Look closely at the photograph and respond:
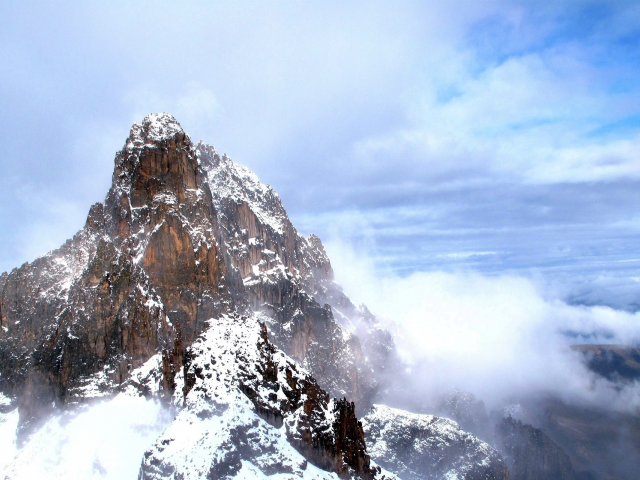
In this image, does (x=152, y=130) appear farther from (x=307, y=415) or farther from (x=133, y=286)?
(x=307, y=415)

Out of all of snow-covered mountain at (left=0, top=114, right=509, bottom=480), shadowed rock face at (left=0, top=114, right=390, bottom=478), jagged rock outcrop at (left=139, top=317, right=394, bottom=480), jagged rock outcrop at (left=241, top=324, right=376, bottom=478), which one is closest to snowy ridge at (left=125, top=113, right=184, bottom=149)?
shadowed rock face at (left=0, top=114, right=390, bottom=478)

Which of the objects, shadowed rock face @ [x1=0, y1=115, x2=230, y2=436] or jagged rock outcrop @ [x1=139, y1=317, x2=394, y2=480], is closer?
jagged rock outcrop @ [x1=139, y1=317, x2=394, y2=480]

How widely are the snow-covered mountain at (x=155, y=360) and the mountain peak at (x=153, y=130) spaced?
39 cm

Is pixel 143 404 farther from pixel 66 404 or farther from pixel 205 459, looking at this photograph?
pixel 205 459

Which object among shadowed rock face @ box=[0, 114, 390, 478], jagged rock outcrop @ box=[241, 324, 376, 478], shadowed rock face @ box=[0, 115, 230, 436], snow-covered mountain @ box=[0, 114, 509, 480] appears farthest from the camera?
shadowed rock face @ box=[0, 115, 230, 436]

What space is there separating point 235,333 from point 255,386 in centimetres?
1403

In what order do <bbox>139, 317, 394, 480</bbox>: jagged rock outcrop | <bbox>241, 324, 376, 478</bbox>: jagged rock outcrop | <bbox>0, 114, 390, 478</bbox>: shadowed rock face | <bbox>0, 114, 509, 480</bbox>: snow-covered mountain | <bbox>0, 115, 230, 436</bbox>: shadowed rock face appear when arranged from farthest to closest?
<bbox>0, 115, 230, 436</bbox>: shadowed rock face → <bbox>0, 114, 390, 478</bbox>: shadowed rock face → <bbox>241, 324, 376, 478</bbox>: jagged rock outcrop → <bbox>0, 114, 509, 480</bbox>: snow-covered mountain → <bbox>139, 317, 394, 480</bbox>: jagged rock outcrop

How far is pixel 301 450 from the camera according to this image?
88.3m

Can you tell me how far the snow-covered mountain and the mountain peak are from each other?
0.39 meters

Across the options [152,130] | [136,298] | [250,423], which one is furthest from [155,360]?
[152,130]

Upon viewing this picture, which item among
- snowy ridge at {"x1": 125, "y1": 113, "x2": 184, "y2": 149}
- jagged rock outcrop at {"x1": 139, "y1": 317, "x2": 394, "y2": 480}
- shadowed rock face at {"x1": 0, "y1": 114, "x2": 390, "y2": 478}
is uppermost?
snowy ridge at {"x1": 125, "y1": 113, "x2": 184, "y2": 149}

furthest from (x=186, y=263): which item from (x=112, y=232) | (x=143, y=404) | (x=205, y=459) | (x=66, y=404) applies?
(x=205, y=459)

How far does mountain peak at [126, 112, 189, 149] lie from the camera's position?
124688mm

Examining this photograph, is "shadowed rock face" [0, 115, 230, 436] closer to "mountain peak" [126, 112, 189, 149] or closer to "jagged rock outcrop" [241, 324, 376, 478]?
"mountain peak" [126, 112, 189, 149]
